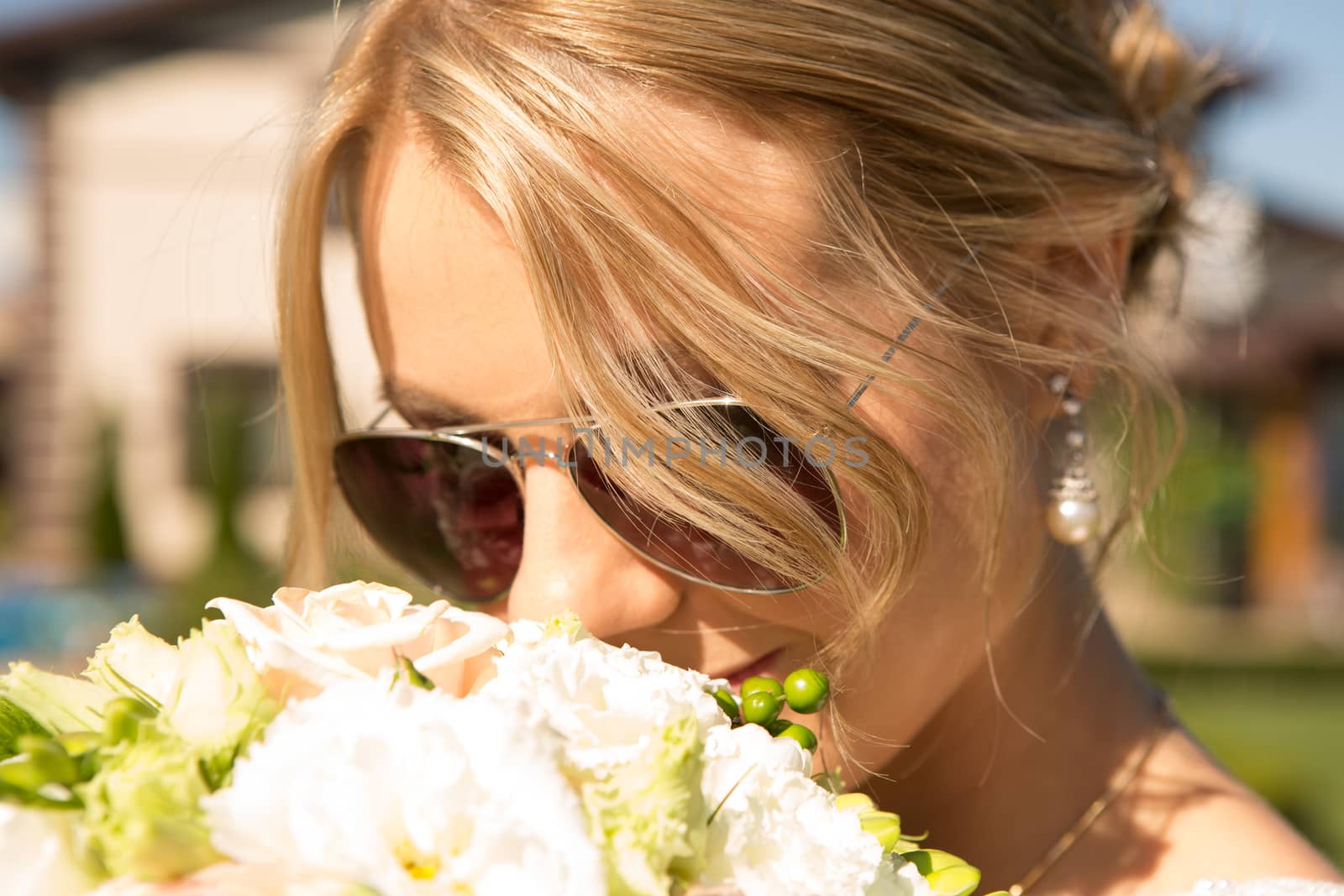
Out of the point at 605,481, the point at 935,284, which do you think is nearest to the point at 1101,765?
the point at 935,284

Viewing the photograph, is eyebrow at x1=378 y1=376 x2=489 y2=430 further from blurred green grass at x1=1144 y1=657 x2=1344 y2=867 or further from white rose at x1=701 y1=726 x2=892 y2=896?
blurred green grass at x1=1144 y1=657 x2=1344 y2=867

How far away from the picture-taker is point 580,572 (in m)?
1.38

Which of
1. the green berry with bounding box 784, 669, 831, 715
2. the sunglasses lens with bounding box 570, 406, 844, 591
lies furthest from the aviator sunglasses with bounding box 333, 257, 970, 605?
the green berry with bounding box 784, 669, 831, 715

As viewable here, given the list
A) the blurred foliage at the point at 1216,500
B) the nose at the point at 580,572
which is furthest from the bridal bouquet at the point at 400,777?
the blurred foliage at the point at 1216,500

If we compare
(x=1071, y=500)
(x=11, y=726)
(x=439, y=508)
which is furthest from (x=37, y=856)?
(x=1071, y=500)

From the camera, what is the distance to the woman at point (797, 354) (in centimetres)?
129

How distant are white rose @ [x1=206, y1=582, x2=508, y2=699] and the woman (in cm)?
37

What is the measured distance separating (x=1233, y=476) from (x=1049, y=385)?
523 inches

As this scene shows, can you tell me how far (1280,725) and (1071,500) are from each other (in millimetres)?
9256

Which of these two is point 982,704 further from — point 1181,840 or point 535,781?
point 535,781

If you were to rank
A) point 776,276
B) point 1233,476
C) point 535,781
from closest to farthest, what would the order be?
point 535,781 → point 776,276 → point 1233,476

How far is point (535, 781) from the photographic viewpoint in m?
0.73

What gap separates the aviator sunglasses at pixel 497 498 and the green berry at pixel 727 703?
30 cm

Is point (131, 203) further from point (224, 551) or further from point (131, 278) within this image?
point (224, 551)
